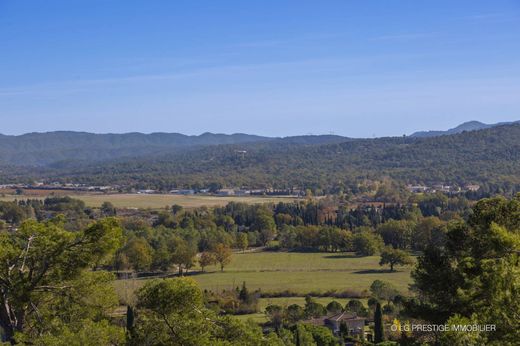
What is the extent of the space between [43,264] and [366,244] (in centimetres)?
5975

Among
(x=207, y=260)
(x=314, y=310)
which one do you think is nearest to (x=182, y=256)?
(x=207, y=260)

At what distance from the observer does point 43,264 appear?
437 inches

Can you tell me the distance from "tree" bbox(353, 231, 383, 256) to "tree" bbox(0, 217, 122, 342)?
5907 centimetres

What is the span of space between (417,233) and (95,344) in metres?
65.4

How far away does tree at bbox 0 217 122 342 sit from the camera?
1088 centimetres

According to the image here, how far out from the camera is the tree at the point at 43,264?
35.7 feet

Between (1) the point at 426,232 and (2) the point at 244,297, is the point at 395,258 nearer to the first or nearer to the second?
(1) the point at 426,232

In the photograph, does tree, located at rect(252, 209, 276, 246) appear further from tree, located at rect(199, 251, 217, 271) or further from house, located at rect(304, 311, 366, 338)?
house, located at rect(304, 311, 366, 338)

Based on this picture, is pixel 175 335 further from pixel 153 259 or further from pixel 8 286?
pixel 153 259

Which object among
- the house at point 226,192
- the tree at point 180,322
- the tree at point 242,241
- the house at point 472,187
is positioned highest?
the tree at point 180,322

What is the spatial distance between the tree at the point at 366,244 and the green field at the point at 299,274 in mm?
1041

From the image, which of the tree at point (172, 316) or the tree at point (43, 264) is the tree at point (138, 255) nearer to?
the tree at point (43, 264)

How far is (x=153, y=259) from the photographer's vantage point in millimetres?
60438

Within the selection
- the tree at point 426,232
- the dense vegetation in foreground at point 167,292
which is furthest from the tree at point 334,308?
the tree at point 426,232
